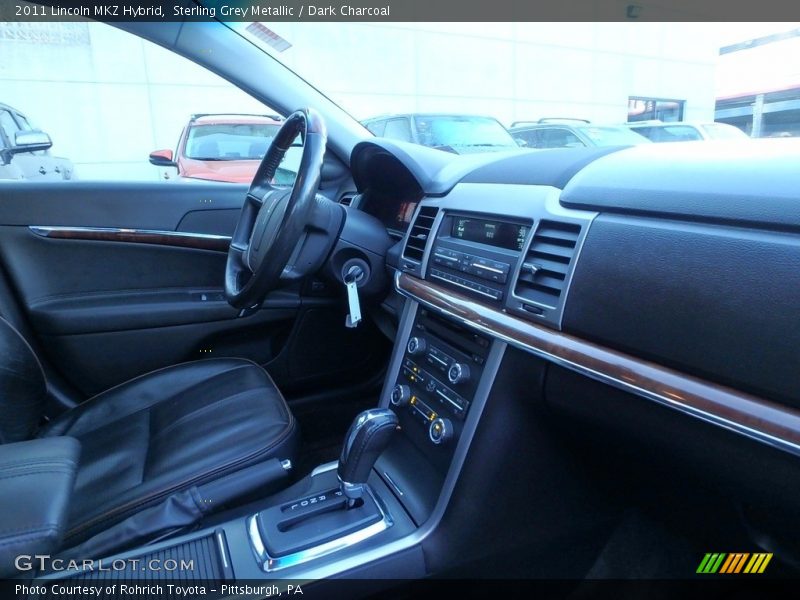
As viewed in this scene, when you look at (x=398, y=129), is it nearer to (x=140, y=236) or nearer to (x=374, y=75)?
(x=140, y=236)

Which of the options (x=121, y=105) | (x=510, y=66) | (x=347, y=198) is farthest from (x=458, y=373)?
(x=121, y=105)

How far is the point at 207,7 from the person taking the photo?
1618 mm

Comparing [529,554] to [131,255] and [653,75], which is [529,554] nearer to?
[131,255]

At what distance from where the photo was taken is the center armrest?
68 centimetres

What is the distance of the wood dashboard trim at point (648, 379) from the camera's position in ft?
2.36

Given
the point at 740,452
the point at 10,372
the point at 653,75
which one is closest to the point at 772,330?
the point at 740,452

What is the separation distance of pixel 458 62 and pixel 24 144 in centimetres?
338

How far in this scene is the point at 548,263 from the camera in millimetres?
1039

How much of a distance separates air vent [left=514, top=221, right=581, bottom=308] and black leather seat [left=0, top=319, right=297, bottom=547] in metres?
0.68

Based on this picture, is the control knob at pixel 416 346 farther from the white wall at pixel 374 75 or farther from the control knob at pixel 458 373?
the white wall at pixel 374 75

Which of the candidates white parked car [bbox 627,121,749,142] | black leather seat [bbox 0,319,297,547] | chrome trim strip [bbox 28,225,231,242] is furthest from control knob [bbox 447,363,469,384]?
chrome trim strip [bbox 28,225,231,242]

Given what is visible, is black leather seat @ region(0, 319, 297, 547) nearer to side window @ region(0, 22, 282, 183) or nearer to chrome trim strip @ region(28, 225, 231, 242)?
chrome trim strip @ region(28, 225, 231, 242)

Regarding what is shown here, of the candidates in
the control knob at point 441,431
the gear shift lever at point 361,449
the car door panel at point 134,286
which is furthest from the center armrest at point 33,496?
the car door panel at point 134,286

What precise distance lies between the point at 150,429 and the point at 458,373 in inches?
32.3
